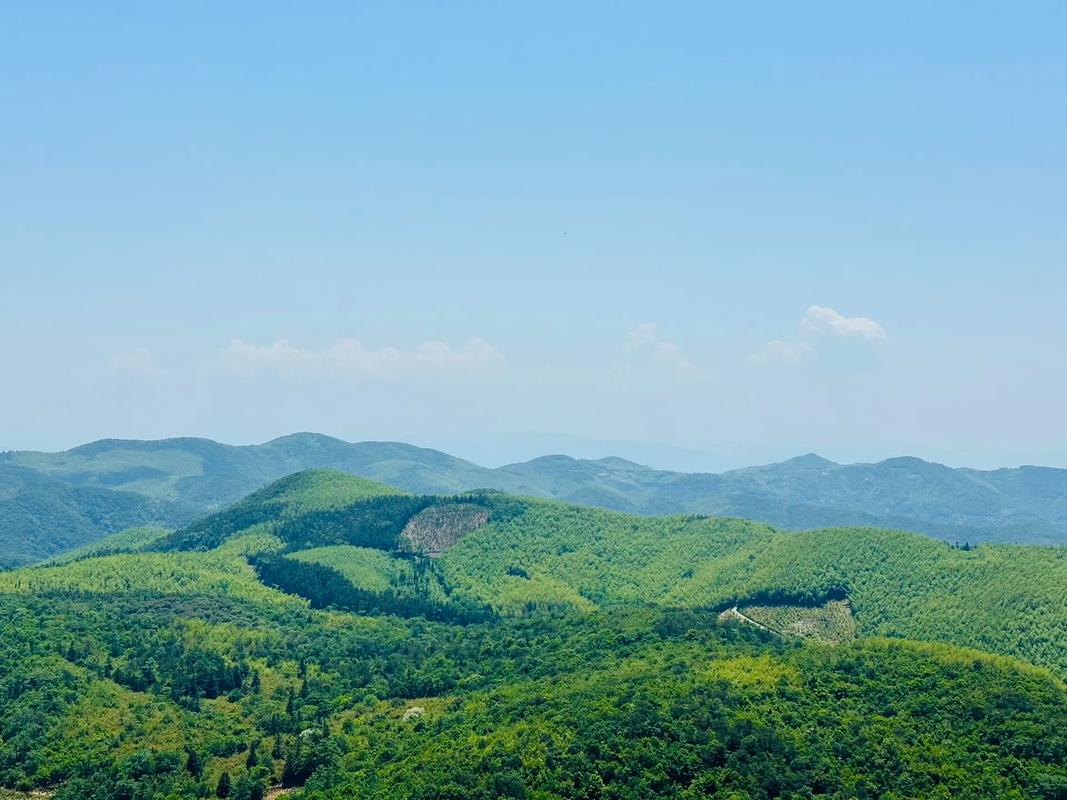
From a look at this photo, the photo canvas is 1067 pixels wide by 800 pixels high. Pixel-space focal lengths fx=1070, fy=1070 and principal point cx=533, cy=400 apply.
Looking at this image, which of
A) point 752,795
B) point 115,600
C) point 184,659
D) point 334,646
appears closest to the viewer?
point 752,795

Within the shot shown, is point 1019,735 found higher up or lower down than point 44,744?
higher up

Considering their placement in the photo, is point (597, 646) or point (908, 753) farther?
point (597, 646)

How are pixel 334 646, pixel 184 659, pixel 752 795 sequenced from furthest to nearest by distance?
pixel 334 646
pixel 184 659
pixel 752 795

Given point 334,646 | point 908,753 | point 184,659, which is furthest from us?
point 334,646

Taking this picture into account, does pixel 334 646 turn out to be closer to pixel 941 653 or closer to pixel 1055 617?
pixel 941 653

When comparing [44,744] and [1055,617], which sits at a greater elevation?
[1055,617]

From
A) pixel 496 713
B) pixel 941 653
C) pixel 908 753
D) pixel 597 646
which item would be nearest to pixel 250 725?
pixel 496 713

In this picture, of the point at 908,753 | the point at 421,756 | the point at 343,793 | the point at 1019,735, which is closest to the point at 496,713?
the point at 421,756

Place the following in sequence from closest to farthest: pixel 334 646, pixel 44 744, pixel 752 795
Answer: pixel 752 795, pixel 44 744, pixel 334 646

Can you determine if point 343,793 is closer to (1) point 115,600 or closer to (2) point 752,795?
(2) point 752,795
